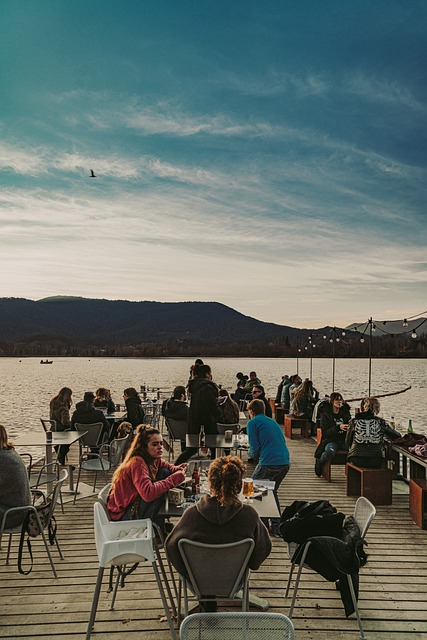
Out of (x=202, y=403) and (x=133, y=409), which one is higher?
(x=202, y=403)

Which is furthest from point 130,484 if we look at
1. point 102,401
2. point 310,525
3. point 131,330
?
point 131,330

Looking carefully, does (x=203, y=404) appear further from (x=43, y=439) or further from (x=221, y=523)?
(x=221, y=523)

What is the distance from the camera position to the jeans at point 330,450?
783 centimetres

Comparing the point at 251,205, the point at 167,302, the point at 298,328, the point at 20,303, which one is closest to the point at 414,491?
the point at 251,205

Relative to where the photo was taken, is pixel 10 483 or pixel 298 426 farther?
pixel 298 426

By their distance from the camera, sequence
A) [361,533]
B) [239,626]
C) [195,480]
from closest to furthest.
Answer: [239,626], [361,533], [195,480]

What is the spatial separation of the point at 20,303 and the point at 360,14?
500ft

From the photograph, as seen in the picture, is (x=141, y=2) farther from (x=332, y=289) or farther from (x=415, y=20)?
(x=332, y=289)

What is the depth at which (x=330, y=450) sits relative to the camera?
7.85 meters

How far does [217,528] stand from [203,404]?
455 cm

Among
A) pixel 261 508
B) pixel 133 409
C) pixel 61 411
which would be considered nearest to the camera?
pixel 261 508

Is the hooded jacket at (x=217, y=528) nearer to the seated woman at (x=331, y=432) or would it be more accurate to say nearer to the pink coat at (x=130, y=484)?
the pink coat at (x=130, y=484)

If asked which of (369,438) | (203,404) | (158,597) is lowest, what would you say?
(158,597)

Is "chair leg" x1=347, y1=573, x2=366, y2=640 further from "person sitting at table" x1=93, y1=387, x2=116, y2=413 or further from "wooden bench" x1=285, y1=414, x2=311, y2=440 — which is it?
"wooden bench" x1=285, y1=414, x2=311, y2=440
